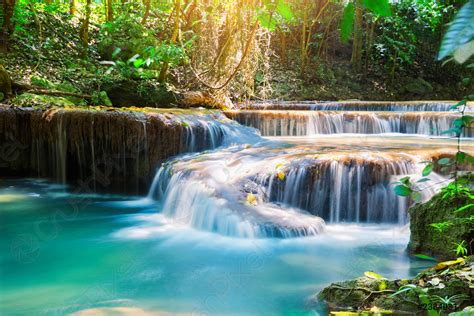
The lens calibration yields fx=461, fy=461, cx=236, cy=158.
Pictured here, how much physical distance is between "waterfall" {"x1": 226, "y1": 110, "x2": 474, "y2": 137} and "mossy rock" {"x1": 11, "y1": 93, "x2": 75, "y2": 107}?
135 inches

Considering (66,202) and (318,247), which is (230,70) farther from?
(318,247)

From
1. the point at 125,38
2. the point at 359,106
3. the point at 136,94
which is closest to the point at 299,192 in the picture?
the point at 136,94

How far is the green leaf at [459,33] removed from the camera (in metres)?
0.53

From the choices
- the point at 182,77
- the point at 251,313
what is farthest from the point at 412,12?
the point at 251,313

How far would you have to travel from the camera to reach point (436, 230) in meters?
4.08

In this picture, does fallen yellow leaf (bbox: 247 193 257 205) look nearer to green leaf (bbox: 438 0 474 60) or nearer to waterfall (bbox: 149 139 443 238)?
waterfall (bbox: 149 139 443 238)

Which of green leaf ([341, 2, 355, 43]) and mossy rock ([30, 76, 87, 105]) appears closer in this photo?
green leaf ([341, 2, 355, 43])

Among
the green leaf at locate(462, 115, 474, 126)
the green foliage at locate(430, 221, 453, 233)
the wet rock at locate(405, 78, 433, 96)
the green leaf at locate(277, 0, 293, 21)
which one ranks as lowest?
the green foliage at locate(430, 221, 453, 233)

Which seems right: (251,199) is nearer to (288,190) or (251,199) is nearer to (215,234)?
(288,190)

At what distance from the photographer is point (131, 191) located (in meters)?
7.89

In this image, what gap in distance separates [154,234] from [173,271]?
1.22 meters

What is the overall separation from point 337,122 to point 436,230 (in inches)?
264

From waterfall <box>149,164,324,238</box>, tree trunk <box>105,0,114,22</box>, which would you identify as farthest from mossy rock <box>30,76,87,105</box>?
tree trunk <box>105,0,114,22</box>

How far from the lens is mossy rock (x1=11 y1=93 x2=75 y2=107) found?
27.7ft
